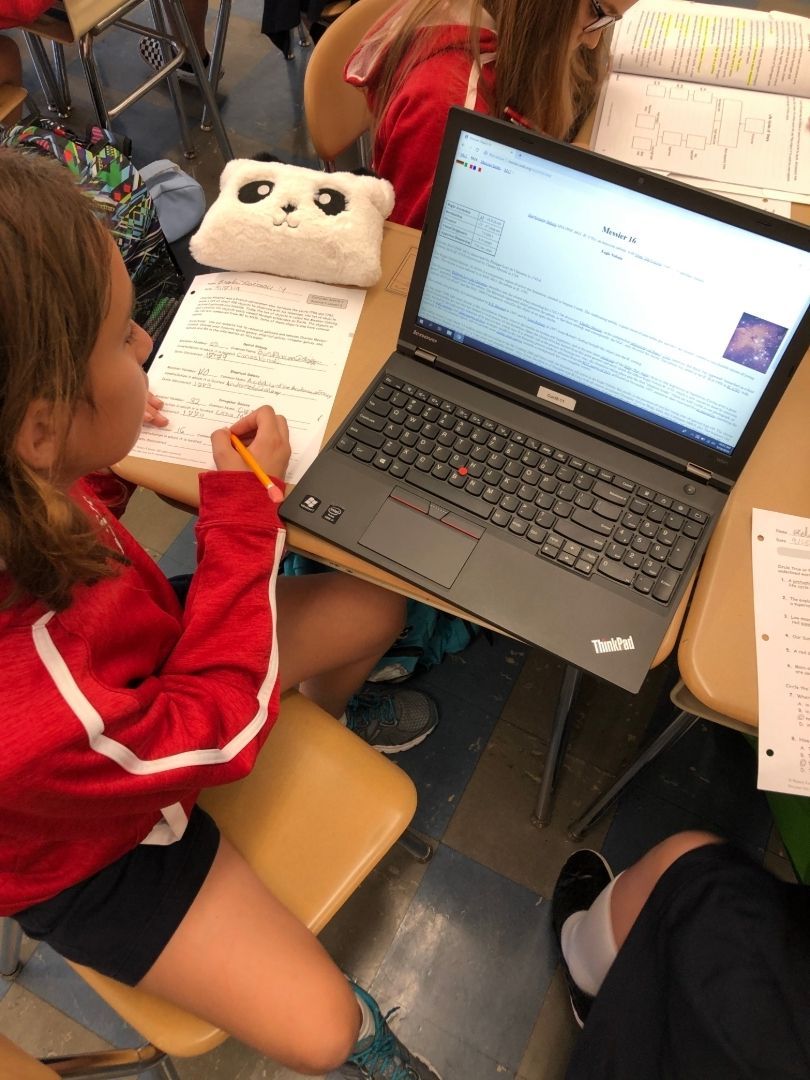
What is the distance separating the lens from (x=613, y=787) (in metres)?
1.17

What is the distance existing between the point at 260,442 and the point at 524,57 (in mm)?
649

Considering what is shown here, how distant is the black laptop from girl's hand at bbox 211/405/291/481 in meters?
0.04

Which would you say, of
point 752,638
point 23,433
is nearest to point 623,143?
point 752,638

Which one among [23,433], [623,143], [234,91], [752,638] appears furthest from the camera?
[234,91]

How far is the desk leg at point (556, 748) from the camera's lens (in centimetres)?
103

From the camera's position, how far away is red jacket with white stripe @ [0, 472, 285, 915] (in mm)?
595

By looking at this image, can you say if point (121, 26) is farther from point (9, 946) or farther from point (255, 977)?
point (255, 977)

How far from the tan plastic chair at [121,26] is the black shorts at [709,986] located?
2.00 m

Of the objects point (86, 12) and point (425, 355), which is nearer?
point (425, 355)

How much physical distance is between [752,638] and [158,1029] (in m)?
0.69

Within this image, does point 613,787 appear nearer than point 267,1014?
No

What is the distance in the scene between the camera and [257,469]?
30.4 inches

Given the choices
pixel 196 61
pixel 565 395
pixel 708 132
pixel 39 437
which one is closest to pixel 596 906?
pixel 565 395

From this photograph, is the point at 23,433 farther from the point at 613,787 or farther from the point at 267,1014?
the point at 613,787
